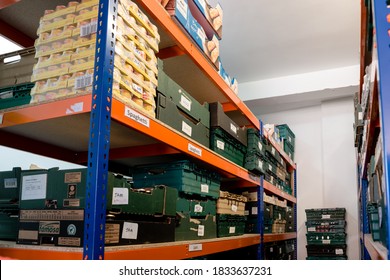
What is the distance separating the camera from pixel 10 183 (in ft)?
6.44

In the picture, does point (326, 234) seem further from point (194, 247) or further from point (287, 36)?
point (194, 247)

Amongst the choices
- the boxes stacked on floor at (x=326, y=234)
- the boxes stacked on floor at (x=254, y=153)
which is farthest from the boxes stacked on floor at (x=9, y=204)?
the boxes stacked on floor at (x=326, y=234)

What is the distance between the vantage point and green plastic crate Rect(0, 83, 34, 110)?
1.92m

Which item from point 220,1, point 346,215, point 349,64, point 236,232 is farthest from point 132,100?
point 346,215

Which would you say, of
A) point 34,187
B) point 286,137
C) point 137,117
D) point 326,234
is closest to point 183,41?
point 137,117

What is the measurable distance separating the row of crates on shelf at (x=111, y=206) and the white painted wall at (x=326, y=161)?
3789 mm

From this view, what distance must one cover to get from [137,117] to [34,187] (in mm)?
551

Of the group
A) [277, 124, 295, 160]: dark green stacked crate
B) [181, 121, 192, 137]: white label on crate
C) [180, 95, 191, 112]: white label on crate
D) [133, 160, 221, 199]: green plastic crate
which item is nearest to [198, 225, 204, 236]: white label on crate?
[133, 160, 221, 199]: green plastic crate

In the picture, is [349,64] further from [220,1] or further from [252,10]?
[220,1]

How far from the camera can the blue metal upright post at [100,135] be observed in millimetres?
1485

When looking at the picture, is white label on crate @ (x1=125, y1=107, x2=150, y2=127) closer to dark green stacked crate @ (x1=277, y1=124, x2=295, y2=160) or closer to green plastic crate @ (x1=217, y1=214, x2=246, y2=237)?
green plastic crate @ (x1=217, y1=214, x2=246, y2=237)

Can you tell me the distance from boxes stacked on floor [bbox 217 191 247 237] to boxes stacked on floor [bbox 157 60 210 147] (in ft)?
1.79

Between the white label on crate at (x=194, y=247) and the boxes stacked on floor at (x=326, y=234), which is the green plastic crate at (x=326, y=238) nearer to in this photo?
the boxes stacked on floor at (x=326, y=234)

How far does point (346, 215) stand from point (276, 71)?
230 centimetres
